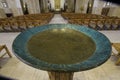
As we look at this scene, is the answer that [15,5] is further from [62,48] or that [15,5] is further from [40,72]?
[62,48]

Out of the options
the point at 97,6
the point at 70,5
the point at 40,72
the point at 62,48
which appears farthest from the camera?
the point at 70,5

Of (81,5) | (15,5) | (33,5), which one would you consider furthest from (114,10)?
(15,5)

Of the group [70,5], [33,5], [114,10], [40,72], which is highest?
[33,5]

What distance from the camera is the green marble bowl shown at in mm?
1778

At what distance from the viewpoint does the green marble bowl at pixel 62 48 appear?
1.78m

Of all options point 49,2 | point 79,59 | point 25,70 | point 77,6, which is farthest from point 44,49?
point 49,2

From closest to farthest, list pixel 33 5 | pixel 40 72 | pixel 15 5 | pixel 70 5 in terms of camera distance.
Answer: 1. pixel 40 72
2. pixel 15 5
3. pixel 33 5
4. pixel 70 5

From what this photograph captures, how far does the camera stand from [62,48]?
7.18 feet

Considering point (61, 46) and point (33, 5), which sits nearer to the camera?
point (61, 46)

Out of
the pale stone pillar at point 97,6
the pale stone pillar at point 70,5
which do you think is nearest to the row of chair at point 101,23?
the pale stone pillar at point 97,6

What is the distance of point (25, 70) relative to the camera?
3.37 meters

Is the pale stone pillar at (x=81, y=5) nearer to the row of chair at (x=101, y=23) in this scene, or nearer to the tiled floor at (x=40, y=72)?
the row of chair at (x=101, y=23)

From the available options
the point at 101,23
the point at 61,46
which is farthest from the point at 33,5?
the point at 61,46

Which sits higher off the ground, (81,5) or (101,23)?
(81,5)
